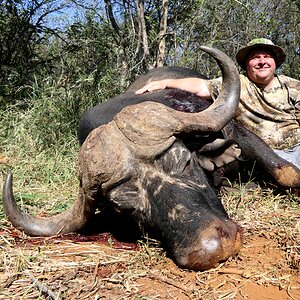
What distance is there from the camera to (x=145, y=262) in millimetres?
2482

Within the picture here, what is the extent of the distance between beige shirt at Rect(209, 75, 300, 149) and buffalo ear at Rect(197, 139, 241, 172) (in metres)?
1.62

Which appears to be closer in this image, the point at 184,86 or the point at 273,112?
the point at 184,86

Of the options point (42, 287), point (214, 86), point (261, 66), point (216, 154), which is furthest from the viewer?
point (261, 66)

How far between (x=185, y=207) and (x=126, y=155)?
1.61 feet

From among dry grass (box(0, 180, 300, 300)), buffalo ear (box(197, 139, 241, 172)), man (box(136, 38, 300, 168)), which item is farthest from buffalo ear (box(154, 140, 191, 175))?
man (box(136, 38, 300, 168))

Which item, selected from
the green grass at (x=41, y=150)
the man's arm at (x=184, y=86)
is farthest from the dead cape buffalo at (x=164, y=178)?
the green grass at (x=41, y=150)

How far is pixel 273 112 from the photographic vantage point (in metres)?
4.76

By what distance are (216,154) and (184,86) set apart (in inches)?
44.9

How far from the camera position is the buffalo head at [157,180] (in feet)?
7.56

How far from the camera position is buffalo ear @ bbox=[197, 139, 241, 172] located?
9.99 feet

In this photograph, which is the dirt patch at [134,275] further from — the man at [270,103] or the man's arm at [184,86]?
the man at [270,103]

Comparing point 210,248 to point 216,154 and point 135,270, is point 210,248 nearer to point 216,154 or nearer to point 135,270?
point 135,270

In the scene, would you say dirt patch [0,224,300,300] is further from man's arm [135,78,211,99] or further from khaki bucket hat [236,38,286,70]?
khaki bucket hat [236,38,286,70]

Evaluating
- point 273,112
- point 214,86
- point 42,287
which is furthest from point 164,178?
point 273,112
